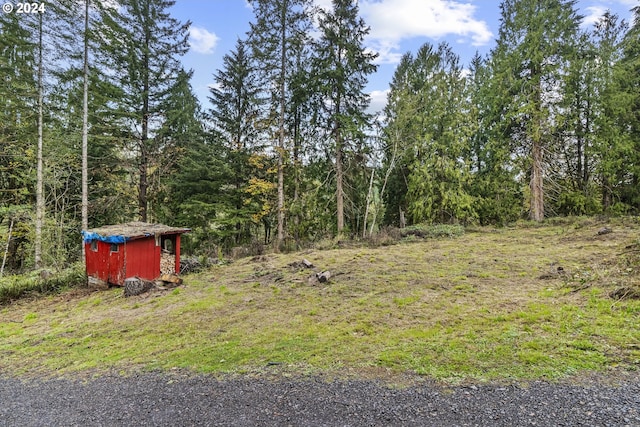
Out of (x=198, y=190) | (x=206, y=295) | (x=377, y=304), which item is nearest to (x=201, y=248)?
(x=198, y=190)

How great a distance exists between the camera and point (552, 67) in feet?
42.6

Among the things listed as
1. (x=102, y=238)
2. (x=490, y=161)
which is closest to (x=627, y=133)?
(x=490, y=161)

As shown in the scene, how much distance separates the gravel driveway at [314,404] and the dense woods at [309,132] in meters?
9.28

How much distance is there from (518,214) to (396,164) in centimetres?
668

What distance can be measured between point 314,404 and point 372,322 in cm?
205

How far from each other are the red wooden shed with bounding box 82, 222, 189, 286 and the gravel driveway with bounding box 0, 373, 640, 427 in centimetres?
498

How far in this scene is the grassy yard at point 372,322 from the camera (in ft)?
10.5

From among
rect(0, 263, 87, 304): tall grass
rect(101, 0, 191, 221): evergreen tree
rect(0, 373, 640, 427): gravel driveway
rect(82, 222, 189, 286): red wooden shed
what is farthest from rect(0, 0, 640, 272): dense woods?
rect(0, 373, 640, 427): gravel driveway

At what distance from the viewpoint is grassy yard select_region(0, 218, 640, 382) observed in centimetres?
320

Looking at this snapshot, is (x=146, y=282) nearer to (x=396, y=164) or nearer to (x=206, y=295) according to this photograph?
(x=206, y=295)

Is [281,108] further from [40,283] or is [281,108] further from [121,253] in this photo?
[40,283]

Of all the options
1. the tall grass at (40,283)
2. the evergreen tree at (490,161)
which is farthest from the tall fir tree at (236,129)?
the evergreen tree at (490,161)

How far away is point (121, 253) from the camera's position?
7.84 m

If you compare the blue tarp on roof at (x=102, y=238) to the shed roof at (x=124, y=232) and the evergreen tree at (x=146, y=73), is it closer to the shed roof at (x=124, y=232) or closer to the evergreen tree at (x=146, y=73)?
the shed roof at (x=124, y=232)
